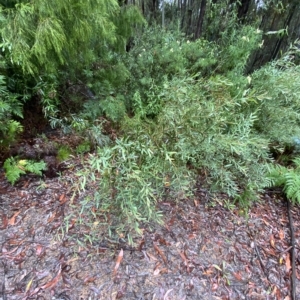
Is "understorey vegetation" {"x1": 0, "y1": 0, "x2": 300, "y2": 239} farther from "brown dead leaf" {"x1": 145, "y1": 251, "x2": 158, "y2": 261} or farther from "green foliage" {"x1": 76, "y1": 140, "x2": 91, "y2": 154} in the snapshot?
"brown dead leaf" {"x1": 145, "y1": 251, "x2": 158, "y2": 261}

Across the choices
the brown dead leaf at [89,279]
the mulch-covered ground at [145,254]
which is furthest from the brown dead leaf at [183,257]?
the brown dead leaf at [89,279]

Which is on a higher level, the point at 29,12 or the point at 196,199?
the point at 29,12

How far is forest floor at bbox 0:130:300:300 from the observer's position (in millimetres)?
1373

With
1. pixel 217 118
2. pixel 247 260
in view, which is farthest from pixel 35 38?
pixel 247 260

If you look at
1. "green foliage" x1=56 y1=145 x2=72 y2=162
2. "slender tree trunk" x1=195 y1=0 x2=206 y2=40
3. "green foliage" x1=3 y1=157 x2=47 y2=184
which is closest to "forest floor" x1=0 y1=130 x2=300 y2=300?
"green foliage" x1=3 y1=157 x2=47 y2=184

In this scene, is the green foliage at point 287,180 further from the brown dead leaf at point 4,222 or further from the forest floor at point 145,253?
the brown dead leaf at point 4,222

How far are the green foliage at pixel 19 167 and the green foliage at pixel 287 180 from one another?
209 cm

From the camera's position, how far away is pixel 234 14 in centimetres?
292

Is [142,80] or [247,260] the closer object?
[247,260]

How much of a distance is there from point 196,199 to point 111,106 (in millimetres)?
1290

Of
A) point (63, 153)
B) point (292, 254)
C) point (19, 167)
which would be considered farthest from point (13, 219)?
point (292, 254)

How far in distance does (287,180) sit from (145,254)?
1.52m

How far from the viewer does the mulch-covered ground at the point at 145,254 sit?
1.37m

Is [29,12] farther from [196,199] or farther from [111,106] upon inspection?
[196,199]
